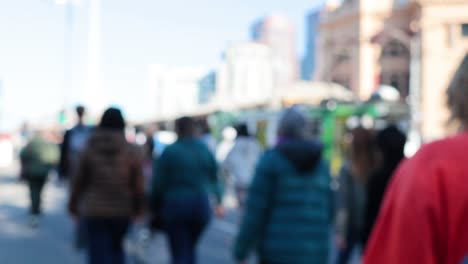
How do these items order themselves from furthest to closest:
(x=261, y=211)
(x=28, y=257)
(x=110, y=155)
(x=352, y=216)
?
(x=28, y=257)
(x=352, y=216)
(x=110, y=155)
(x=261, y=211)

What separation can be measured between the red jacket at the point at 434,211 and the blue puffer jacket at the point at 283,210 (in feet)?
7.88

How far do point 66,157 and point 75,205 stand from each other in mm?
3328

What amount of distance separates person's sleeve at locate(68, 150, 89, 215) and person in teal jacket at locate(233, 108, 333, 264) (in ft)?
5.93

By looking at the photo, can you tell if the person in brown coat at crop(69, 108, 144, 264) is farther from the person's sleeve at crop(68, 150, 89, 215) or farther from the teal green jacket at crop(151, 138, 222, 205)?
the teal green jacket at crop(151, 138, 222, 205)

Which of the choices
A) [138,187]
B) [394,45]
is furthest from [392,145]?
[394,45]

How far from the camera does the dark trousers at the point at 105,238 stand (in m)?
5.52

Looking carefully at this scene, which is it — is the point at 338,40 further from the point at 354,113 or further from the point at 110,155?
the point at 110,155

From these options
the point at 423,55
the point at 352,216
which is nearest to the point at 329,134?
the point at 352,216

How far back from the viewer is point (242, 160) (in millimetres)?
9953

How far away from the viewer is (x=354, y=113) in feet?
74.8

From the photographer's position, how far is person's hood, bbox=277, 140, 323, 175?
4.07m

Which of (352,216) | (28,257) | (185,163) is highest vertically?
(185,163)

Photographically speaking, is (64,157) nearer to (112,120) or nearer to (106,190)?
(112,120)

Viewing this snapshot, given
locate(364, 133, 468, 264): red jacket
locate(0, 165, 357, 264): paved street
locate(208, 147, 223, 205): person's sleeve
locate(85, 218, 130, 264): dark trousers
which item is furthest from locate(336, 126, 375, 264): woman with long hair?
locate(364, 133, 468, 264): red jacket
